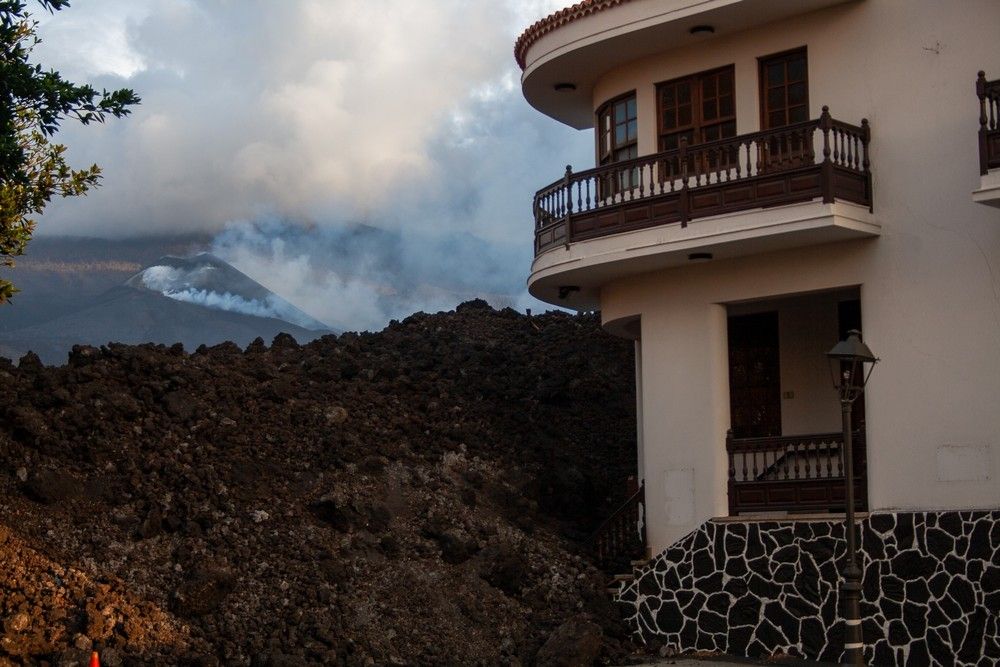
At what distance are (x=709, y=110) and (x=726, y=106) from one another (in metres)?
0.28

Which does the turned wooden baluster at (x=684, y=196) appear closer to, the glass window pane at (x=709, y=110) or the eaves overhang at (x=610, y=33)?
the glass window pane at (x=709, y=110)

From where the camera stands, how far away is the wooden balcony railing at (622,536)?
67.8 feet

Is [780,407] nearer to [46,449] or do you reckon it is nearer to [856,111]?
Answer: [856,111]

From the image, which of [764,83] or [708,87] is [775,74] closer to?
[764,83]

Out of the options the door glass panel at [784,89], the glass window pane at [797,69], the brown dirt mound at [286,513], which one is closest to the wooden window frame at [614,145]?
the door glass panel at [784,89]

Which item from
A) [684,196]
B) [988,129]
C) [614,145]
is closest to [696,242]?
[684,196]

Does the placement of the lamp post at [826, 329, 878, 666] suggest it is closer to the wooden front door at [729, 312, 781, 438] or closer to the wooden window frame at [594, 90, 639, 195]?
the wooden window frame at [594, 90, 639, 195]

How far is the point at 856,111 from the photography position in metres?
18.8

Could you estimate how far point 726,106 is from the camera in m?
20.4

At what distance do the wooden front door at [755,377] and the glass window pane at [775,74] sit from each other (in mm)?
3757

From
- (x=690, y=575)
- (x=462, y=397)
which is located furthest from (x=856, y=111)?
(x=462, y=397)

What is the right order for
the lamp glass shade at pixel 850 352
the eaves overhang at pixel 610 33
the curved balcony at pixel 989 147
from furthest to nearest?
the eaves overhang at pixel 610 33 → the curved balcony at pixel 989 147 → the lamp glass shade at pixel 850 352

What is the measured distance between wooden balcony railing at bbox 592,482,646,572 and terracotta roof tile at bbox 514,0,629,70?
23.2ft

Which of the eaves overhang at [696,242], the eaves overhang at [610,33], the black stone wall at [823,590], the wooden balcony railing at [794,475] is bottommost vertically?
the black stone wall at [823,590]
